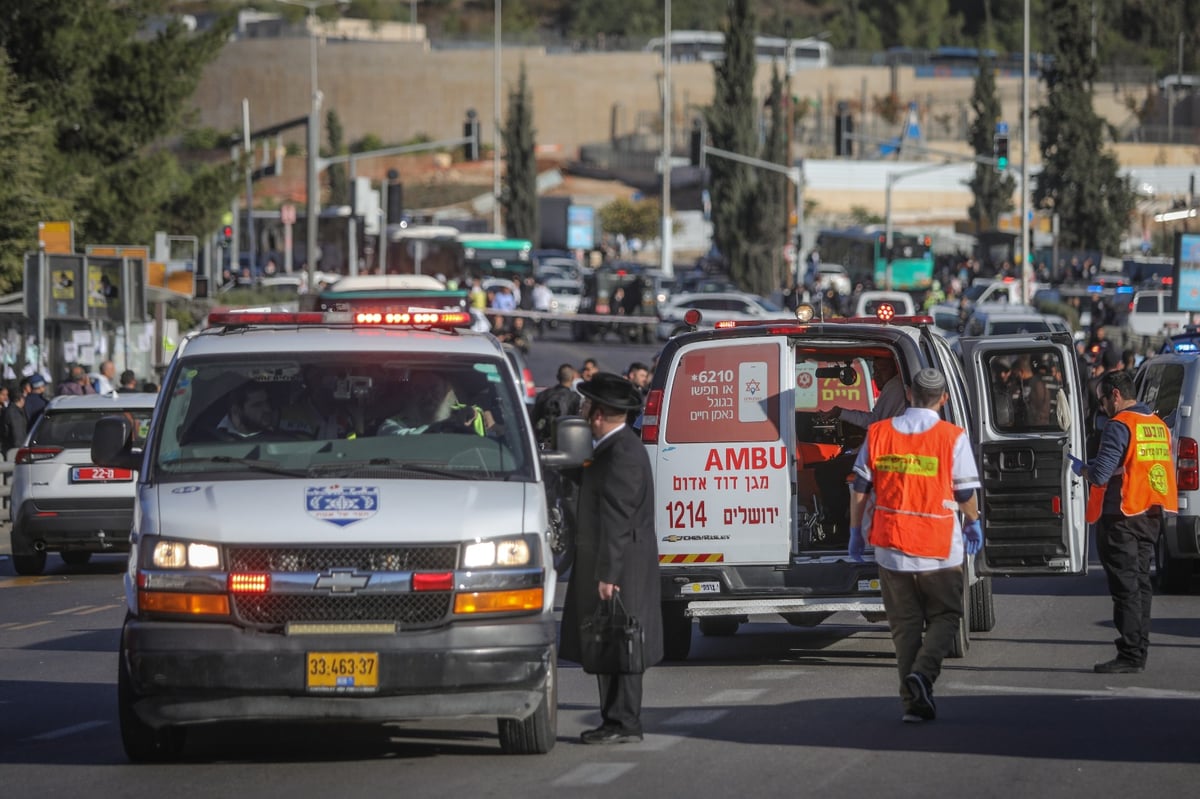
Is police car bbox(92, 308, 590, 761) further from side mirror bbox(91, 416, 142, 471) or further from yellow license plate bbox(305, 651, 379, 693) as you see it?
side mirror bbox(91, 416, 142, 471)

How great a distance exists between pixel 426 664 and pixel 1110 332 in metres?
39.5

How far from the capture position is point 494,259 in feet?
252

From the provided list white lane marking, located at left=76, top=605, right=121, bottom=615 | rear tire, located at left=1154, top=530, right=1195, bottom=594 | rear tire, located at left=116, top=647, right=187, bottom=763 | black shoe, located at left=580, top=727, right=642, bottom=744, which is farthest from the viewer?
rear tire, located at left=1154, top=530, right=1195, bottom=594

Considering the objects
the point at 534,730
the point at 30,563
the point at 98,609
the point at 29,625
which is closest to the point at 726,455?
the point at 534,730

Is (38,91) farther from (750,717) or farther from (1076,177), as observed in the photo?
(1076,177)

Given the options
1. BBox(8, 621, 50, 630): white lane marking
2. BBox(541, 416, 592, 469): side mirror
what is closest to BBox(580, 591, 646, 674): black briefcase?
BBox(541, 416, 592, 469): side mirror

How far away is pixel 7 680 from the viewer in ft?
43.5

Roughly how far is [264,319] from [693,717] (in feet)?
9.91

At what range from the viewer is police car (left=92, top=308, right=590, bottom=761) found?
9141 mm

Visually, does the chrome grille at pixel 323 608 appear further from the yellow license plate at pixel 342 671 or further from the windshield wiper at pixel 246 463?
the windshield wiper at pixel 246 463

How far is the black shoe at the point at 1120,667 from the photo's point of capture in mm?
12953

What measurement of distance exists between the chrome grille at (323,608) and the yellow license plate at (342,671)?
0.17 meters

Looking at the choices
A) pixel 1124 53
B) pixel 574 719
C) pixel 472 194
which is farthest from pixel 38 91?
pixel 1124 53

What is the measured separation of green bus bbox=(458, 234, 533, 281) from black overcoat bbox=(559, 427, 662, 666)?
2584 inches
